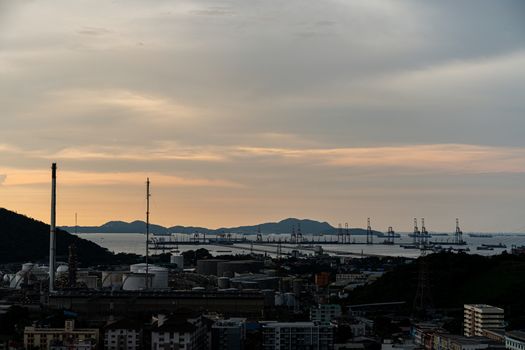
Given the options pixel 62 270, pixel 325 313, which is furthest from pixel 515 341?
pixel 62 270

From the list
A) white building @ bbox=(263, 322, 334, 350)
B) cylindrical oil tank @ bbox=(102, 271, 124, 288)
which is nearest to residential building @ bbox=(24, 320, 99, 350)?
white building @ bbox=(263, 322, 334, 350)

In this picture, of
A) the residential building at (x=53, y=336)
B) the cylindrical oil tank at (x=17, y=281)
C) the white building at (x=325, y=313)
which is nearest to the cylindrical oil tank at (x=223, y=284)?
the cylindrical oil tank at (x=17, y=281)

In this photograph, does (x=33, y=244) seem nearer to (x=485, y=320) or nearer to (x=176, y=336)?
(x=485, y=320)

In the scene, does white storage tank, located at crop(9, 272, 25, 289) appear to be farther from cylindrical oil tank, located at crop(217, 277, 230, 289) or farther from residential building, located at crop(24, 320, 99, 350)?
residential building, located at crop(24, 320, 99, 350)

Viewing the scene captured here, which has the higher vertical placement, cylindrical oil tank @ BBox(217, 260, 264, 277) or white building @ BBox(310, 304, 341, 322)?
cylindrical oil tank @ BBox(217, 260, 264, 277)

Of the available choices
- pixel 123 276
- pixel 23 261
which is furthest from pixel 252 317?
pixel 23 261

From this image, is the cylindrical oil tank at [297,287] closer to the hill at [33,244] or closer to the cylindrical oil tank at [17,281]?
the cylindrical oil tank at [17,281]
